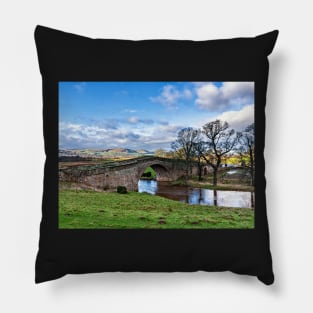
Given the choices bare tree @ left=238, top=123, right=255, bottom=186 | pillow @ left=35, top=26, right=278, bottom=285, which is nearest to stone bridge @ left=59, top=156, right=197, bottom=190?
pillow @ left=35, top=26, right=278, bottom=285

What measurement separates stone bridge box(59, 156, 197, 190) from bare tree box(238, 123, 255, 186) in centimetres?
23

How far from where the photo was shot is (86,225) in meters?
1.78

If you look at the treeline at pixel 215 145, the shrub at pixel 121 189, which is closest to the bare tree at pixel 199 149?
the treeline at pixel 215 145

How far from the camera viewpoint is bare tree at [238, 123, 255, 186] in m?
1.81

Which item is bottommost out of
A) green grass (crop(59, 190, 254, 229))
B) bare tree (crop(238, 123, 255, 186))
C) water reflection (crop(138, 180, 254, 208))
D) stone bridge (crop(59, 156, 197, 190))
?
green grass (crop(59, 190, 254, 229))

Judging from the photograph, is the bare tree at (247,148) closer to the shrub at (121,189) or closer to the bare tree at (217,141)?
the bare tree at (217,141)

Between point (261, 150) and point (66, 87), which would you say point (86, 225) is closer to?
point (66, 87)

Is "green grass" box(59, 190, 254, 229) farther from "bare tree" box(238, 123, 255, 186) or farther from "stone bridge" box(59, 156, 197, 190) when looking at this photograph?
"bare tree" box(238, 123, 255, 186)

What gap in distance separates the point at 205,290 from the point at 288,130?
0.89 metres

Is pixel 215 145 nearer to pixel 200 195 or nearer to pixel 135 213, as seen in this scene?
pixel 200 195

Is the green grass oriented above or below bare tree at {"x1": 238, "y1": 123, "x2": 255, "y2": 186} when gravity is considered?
below

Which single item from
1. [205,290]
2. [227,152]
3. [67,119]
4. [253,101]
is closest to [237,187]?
[227,152]

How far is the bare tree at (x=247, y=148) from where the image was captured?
181cm

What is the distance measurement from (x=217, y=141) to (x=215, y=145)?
0.02 m
